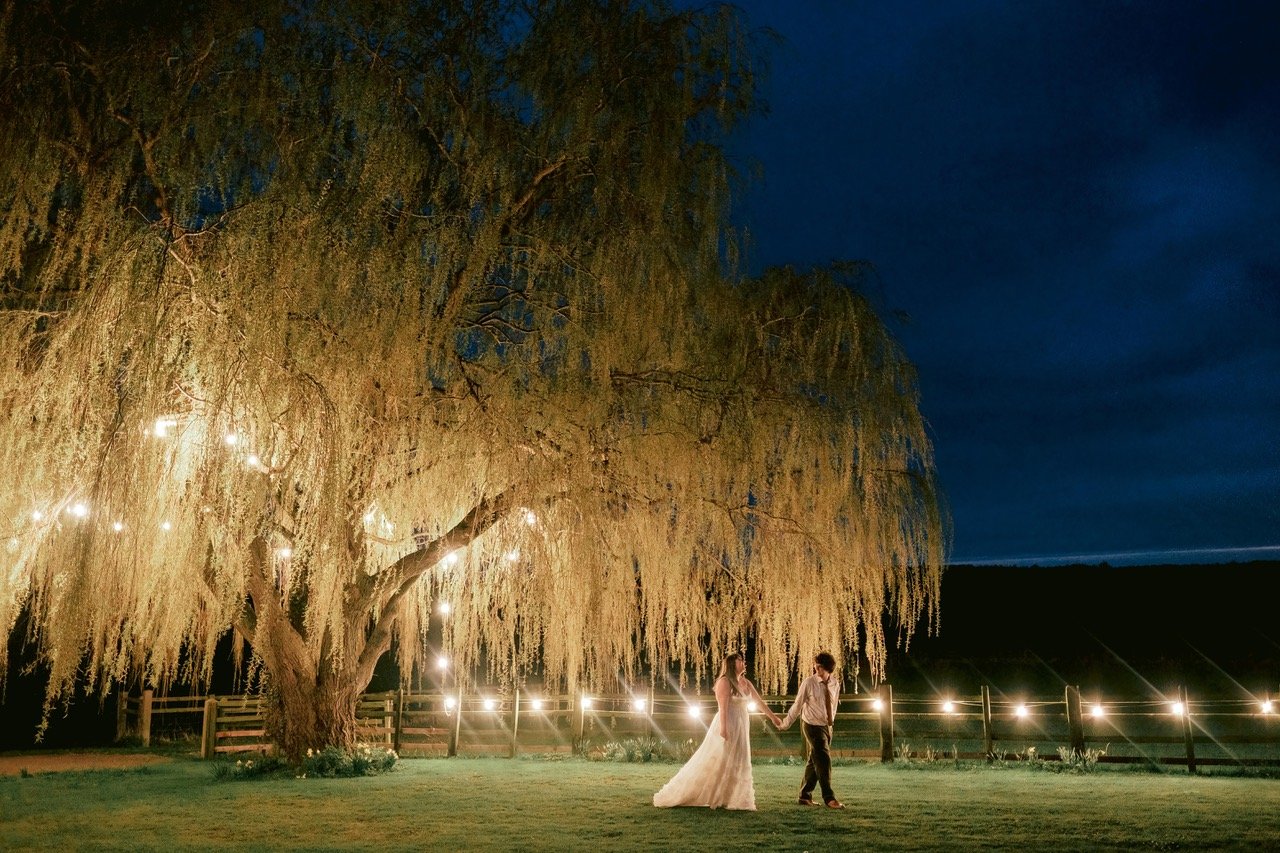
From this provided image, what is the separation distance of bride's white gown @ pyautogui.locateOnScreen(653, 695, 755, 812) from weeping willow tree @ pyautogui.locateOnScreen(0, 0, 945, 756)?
1.50 meters

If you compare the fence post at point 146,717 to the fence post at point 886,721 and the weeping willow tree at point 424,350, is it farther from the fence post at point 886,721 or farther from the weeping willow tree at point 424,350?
the fence post at point 886,721

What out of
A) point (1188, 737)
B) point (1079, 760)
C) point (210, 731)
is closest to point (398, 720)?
point (210, 731)

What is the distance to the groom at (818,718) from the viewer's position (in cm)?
792

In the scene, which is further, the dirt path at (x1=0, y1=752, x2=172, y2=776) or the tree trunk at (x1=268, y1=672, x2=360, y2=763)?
the dirt path at (x1=0, y1=752, x2=172, y2=776)

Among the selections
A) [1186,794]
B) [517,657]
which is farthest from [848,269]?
[1186,794]

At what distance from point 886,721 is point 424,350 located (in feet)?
30.9

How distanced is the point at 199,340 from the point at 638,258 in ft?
10.3

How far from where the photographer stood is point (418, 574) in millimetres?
10188

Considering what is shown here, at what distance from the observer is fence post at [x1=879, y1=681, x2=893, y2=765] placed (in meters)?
13.1

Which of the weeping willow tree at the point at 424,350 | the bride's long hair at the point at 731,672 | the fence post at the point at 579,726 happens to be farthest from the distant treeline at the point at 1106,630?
the bride's long hair at the point at 731,672

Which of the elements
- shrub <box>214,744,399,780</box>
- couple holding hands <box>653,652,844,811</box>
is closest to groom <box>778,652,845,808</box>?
couple holding hands <box>653,652,844,811</box>

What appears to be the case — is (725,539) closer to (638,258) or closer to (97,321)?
(638,258)

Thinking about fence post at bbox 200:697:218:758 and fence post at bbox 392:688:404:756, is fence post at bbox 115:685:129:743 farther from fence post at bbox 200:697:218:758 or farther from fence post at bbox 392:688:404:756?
fence post at bbox 392:688:404:756

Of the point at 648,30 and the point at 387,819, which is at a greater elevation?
the point at 648,30
